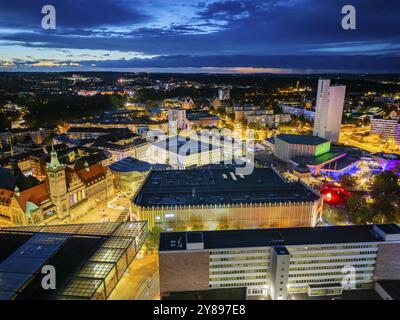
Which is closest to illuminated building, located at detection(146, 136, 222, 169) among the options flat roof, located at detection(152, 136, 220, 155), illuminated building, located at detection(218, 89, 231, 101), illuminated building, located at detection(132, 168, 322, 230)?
flat roof, located at detection(152, 136, 220, 155)

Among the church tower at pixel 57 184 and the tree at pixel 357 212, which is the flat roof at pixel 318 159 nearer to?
the tree at pixel 357 212

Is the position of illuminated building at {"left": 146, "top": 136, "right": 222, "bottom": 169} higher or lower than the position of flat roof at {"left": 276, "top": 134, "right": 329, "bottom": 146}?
lower

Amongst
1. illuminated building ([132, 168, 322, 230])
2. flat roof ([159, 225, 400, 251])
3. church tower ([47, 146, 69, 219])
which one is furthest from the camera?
church tower ([47, 146, 69, 219])

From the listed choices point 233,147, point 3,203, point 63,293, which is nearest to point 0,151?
point 3,203

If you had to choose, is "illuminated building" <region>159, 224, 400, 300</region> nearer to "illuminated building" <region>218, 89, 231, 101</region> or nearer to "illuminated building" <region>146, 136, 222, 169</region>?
"illuminated building" <region>146, 136, 222, 169</region>

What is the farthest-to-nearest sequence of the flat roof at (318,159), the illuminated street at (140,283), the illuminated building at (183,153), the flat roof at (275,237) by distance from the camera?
the flat roof at (318,159), the illuminated building at (183,153), the illuminated street at (140,283), the flat roof at (275,237)

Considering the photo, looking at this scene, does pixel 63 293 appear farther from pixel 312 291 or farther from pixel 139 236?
pixel 312 291

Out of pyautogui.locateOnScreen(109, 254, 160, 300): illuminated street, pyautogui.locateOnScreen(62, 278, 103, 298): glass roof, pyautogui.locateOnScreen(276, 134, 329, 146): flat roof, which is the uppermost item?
pyautogui.locateOnScreen(276, 134, 329, 146): flat roof

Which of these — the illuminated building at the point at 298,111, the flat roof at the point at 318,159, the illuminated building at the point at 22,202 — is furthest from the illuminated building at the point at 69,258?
the illuminated building at the point at 298,111
